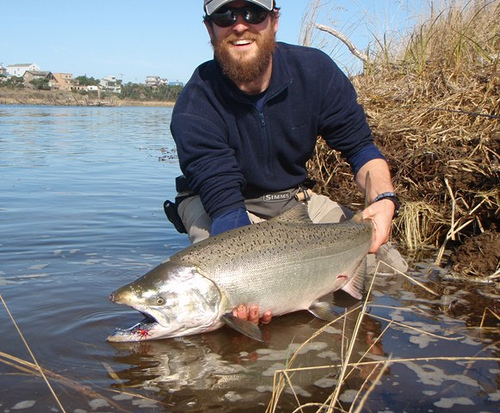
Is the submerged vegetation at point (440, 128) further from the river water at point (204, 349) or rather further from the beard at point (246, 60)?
the beard at point (246, 60)

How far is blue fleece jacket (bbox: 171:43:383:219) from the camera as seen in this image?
4.43 m

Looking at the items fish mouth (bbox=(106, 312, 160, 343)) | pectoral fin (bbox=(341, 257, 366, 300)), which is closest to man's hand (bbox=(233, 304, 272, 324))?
fish mouth (bbox=(106, 312, 160, 343))

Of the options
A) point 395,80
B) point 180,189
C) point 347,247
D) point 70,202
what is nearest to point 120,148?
point 70,202

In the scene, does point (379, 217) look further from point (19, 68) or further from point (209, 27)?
point (19, 68)

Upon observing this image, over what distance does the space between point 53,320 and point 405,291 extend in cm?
269

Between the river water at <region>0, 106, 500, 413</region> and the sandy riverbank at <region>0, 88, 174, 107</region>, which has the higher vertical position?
the river water at <region>0, 106, 500, 413</region>

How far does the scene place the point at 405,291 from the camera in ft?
15.6

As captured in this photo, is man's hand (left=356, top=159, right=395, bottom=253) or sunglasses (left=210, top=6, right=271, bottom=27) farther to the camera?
sunglasses (left=210, top=6, right=271, bottom=27)

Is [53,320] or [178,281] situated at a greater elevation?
[178,281]

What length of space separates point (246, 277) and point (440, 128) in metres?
3.68

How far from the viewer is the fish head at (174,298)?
341 cm

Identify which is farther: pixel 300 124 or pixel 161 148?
pixel 161 148

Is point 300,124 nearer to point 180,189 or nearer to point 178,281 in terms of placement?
point 180,189

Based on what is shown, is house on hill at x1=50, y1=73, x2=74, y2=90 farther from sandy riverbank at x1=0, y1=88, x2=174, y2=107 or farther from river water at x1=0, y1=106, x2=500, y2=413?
river water at x1=0, y1=106, x2=500, y2=413
